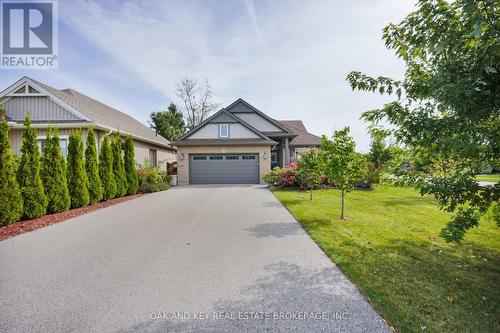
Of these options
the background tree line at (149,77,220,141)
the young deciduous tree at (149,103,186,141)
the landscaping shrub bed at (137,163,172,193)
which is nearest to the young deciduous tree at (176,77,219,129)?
the background tree line at (149,77,220,141)

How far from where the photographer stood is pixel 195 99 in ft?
111

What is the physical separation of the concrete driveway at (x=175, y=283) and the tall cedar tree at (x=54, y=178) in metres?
2.24

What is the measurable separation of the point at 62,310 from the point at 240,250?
8.63ft

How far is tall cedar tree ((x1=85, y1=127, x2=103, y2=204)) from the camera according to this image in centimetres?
919

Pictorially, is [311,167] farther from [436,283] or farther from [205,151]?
[205,151]

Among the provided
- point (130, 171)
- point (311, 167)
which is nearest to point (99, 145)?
point (130, 171)

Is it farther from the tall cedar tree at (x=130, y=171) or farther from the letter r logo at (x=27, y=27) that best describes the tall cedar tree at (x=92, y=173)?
the letter r logo at (x=27, y=27)

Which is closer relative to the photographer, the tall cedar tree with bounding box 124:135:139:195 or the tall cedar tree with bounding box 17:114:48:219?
the tall cedar tree with bounding box 17:114:48:219

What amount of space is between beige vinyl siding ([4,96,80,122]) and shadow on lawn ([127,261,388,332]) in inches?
540

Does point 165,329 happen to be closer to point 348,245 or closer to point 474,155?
point 348,245

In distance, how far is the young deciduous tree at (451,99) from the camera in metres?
2.01

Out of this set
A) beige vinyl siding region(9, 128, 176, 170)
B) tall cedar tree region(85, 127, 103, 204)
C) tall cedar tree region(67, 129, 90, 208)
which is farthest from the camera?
beige vinyl siding region(9, 128, 176, 170)

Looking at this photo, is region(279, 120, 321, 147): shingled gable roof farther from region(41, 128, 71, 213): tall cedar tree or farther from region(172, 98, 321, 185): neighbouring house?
region(41, 128, 71, 213): tall cedar tree

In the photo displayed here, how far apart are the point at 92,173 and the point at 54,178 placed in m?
1.89
